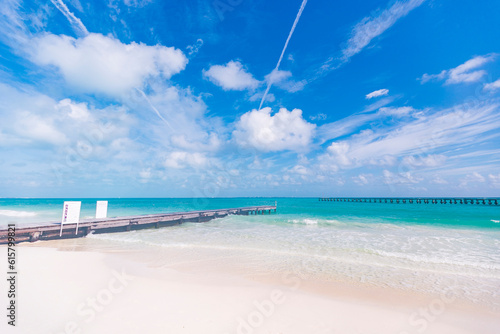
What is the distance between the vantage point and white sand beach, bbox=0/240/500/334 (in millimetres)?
4547

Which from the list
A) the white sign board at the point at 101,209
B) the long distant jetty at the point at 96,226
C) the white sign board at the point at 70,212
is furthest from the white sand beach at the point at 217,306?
the white sign board at the point at 101,209

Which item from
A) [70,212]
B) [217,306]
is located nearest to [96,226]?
[70,212]

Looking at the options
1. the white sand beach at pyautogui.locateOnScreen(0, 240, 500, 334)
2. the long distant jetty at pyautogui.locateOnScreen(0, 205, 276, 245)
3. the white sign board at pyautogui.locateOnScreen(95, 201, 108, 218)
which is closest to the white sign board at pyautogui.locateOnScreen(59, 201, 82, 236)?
the long distant jetty at pyautogui.locateOnScreen(0, 205, 276, 245)

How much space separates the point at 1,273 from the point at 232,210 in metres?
30.2

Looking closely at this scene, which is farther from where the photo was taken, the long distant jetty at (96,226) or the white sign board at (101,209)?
the white sign board at (101,209)

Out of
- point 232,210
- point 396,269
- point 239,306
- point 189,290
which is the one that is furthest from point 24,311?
point 232,210

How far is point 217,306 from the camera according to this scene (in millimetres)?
5422

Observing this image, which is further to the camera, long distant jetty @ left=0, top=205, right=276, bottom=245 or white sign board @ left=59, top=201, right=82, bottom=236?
white sign board @ left=59, top=201, right=82, bottom=236

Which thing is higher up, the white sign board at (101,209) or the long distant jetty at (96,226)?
the white sign board at (101,209)

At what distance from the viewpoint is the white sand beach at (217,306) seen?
14.9 feet

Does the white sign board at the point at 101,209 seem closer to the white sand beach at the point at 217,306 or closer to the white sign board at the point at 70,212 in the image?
the white sign board at the point at 70,212

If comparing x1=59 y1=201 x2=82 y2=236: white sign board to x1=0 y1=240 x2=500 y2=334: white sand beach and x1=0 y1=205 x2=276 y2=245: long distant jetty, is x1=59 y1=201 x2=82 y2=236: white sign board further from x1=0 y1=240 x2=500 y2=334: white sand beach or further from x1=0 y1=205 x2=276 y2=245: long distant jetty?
x1=0 y1=240 x2=500 y2=334: white sand beach

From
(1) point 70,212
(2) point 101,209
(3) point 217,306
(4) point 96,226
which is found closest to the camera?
(3) point 217,306

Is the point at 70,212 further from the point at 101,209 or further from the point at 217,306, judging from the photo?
the point at 217,306
